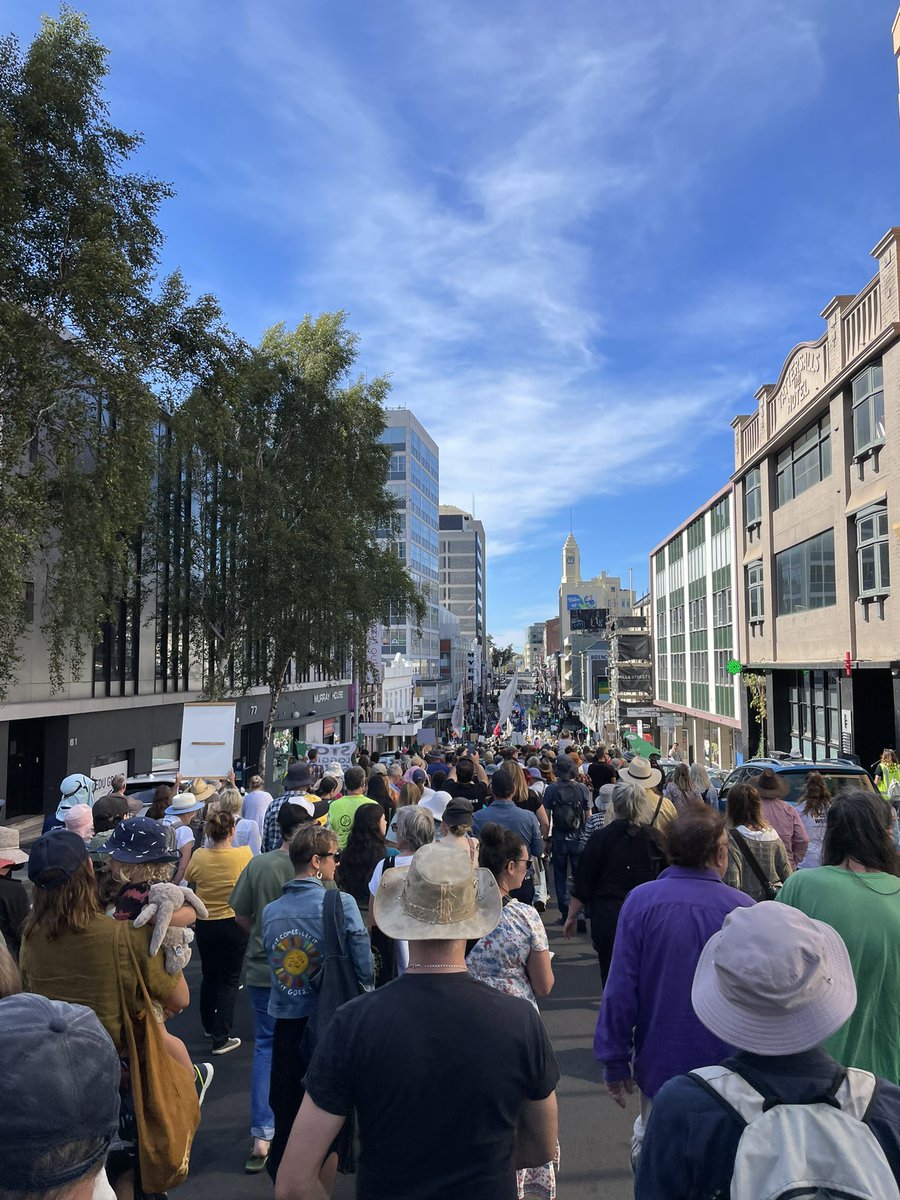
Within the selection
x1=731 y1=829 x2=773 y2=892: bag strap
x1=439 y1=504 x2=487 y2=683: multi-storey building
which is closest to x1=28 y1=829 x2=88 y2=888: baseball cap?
x1=731 y1=829 x2=773 y2=892: bag strap

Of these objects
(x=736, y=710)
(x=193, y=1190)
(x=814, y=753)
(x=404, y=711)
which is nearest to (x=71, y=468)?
(x=193, y=1190)

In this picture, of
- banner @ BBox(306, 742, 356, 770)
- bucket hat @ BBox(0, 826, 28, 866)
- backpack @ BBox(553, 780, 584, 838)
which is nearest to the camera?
bucket hat @ BBox(0, 826, 28, 866)

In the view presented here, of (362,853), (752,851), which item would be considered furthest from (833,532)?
(362,853)

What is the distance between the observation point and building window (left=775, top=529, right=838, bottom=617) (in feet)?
76.8

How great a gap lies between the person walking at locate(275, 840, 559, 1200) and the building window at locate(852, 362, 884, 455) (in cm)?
2116

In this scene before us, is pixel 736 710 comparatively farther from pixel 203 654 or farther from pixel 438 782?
pixel 438 782

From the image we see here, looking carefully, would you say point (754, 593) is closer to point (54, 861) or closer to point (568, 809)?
point (568, 809)

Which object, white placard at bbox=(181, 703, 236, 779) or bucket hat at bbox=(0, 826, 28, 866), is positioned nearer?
bucket hat at bbox=(0, 826, 28, 866)

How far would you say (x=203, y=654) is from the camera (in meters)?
26.4

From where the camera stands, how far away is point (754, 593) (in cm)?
3108

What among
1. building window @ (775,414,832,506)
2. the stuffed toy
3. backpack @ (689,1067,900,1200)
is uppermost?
building window @ (775,414,832,506)

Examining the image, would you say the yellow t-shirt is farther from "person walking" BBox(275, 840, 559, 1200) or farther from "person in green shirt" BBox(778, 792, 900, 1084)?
"person in green shirt" BBox(778, 792, 900, 1084)

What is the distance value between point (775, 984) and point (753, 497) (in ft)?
106

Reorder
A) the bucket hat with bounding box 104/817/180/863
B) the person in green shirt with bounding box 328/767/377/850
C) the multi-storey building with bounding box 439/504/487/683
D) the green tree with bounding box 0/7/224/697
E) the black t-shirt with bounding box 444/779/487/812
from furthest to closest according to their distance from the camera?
the multi-storey building with bounding box 439/504/487/683, the green tree with bounding box 0/7/224/697, the black t-shirt with bounding box 444/779/487/812, the person in green shirt with bounding box 328/767/377/850, the bucket hat with bounding box 104/817/180/863
